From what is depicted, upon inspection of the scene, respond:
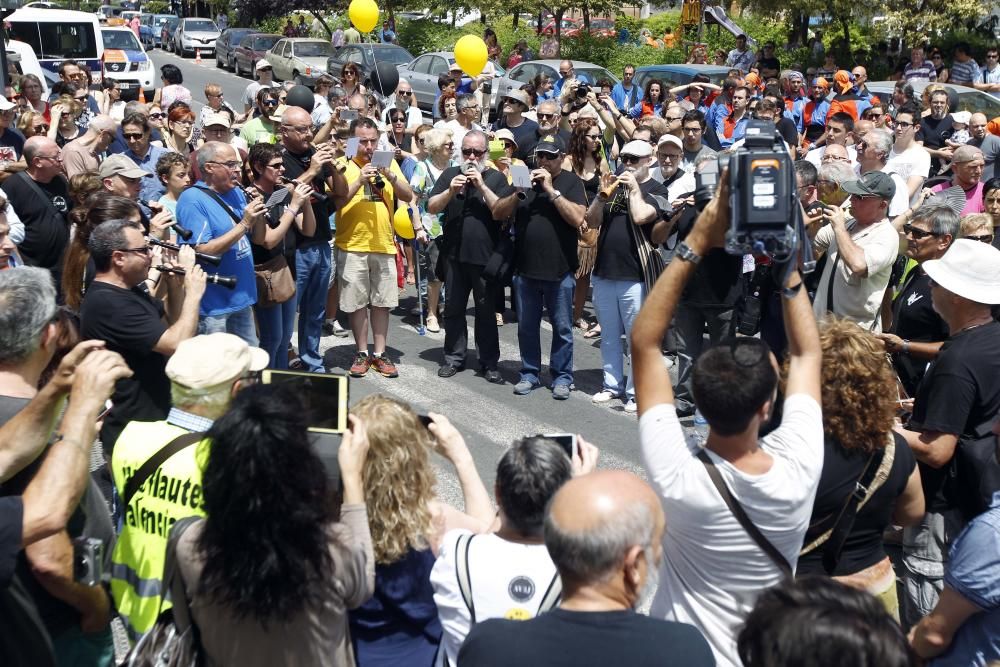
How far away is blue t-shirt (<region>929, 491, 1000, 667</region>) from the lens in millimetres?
2857

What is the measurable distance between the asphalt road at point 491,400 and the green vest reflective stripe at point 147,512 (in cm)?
287

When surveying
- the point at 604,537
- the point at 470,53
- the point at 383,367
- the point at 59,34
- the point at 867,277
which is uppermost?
the point at 59,34

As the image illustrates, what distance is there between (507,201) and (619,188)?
0.88 meters

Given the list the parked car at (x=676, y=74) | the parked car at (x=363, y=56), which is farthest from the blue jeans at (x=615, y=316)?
the parked car at (x=363, y=56)

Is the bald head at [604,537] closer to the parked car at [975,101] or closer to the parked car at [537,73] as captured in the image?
the parked car at [975,101]

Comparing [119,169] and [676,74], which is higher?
[119,169]

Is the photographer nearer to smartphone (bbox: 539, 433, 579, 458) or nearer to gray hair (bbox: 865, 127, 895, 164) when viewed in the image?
smartphone (bbox: 539, 433, 579, 458)

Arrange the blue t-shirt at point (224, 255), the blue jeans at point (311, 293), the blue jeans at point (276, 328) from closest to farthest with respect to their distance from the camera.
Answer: the blue t-shirt at point (224, 255)
the blue jeans at point (276, 328)
the blue jeans at point (311, 293)

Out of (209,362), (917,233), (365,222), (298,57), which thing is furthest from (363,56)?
(209,362)

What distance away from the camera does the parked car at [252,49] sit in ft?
105

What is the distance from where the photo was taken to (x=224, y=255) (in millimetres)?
6391

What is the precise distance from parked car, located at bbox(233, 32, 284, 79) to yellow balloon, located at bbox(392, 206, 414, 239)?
25.0 metres

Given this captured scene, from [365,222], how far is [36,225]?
8.16 feet

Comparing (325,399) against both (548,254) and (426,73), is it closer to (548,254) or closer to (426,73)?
(548,254)
